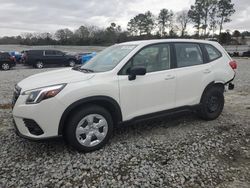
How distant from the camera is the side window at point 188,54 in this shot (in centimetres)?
461

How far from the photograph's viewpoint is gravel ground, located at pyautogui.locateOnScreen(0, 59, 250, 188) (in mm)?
3102

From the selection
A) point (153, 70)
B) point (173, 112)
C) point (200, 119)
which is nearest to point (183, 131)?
point (173, 112)

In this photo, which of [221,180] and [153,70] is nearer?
[221,180]

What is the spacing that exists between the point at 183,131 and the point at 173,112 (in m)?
0.44

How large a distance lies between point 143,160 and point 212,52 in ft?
9.44

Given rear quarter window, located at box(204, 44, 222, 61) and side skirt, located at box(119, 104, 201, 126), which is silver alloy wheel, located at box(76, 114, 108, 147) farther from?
rear quarter window, located at box(204, 44, 222, 61)

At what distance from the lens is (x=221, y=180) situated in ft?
10.3

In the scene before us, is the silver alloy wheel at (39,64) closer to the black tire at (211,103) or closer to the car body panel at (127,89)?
the car body panel at (127,89)

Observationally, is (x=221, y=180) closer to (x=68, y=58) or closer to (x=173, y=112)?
(x=173, y=112)

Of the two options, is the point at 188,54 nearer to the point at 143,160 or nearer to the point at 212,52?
the point at 212,52

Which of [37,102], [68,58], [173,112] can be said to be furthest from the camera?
[68,58]

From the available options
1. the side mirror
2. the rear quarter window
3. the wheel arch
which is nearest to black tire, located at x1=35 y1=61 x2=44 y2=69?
the rear quarter window

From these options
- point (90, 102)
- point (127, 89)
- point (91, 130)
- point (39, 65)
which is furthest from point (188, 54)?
point (39, 65)

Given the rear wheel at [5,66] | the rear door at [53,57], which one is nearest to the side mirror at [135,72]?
the rear wheel at [5,66]
